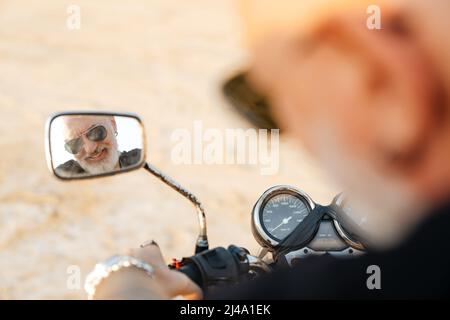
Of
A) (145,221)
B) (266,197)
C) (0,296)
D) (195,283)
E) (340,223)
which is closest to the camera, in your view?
(195,283)

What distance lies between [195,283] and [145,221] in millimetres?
5476

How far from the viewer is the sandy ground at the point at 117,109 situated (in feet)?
21.7

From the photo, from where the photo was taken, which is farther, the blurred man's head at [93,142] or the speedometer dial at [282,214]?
the speedometer dial at [282,214]

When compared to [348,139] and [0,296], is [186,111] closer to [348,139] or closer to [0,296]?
[0,296]

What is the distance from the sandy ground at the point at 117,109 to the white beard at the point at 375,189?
8.10 feet

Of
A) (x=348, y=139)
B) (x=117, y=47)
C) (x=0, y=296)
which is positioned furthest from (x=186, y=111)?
(x=348, y=139)

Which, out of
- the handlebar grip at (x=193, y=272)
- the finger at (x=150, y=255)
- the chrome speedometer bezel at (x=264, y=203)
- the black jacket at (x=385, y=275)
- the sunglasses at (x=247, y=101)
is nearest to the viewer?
the black jacket at (x=385, y=275)

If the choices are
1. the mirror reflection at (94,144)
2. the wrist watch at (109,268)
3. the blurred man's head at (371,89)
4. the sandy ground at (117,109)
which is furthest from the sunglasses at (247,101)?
the sandy ground at (117,109)

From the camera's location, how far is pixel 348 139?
968 millimetres

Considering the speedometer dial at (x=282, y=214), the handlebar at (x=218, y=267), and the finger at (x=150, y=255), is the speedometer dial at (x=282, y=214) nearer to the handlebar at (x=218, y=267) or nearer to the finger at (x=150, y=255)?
the handlebar at (x=218, y=267)

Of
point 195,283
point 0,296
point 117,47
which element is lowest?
point 0,296

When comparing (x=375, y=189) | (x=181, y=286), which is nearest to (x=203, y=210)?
(x=181, y=286)

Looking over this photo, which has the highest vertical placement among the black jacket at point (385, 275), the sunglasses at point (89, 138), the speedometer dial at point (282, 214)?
the sunglasses at point (89, 138)

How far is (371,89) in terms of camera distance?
0.95 metres
